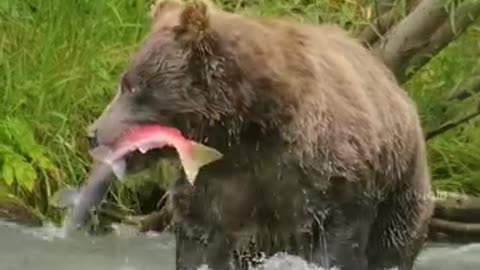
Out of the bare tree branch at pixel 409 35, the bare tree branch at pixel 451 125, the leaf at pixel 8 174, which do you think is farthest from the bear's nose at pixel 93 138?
the bare tree branch at pixel 451 125

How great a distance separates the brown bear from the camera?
6.05 m

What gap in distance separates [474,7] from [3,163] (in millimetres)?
2633

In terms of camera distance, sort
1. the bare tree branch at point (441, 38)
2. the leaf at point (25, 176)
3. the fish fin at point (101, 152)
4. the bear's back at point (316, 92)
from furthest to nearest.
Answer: the leaf at point (25, 176)
the bare tree branch at point (441, 38)
the bear's back at point (316, 92)
the fish fin at point (101, 152)

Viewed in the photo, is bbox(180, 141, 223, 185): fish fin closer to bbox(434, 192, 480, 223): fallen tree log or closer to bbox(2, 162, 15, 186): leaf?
bbox(2, 162, 15, 186): leaf

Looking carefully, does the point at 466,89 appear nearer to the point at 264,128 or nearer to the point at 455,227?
the point at 455,227

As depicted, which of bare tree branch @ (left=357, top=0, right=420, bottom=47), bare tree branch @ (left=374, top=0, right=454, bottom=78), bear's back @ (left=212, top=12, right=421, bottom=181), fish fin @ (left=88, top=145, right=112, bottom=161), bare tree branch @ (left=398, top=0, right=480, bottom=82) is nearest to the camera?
fish fin @ (left=88, top=145, right=112, bottom=161)

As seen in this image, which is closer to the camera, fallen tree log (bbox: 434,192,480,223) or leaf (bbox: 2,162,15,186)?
leaf (bbox: 2,162,15,186)

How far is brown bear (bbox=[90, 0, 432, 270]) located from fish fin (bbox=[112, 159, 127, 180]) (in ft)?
0.36

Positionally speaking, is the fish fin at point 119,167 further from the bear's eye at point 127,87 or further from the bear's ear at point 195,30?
the bear's ear at point 195,30

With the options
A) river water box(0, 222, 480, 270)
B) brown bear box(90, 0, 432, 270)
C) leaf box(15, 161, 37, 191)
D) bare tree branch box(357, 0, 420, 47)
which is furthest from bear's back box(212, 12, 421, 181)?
leaf box(15, 161, 37, 191)

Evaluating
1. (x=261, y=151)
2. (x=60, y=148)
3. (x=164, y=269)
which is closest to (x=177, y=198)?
(x=261, y=151)

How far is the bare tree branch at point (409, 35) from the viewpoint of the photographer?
8.34 m

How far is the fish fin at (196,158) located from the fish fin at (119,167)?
0.22 meters

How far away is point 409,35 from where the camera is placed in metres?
8.53
